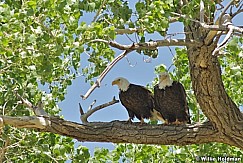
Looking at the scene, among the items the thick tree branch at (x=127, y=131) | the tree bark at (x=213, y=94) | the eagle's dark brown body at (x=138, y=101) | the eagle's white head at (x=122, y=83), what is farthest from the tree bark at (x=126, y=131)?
the eagle's white head at (x=122, y=83)

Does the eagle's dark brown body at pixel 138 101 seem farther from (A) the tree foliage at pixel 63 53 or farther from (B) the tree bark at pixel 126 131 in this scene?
(B) the tree bark at pixel 126 131

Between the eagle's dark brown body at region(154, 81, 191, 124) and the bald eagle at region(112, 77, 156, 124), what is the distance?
0.13 metres

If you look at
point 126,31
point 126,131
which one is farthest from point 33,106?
point 126,31

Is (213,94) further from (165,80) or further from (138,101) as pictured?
(138,101)

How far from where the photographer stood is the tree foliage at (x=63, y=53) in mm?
2936

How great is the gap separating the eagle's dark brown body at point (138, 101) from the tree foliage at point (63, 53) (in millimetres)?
293

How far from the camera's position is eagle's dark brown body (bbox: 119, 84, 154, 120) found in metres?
4.60

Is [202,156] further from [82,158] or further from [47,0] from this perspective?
[47,0]

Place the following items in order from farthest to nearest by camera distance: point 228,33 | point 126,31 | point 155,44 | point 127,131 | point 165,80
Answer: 1. point 165,80
2. point 127,131
3. point 126,31
4. point 155,44
5. point 228,33

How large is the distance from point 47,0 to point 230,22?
3.37 ft

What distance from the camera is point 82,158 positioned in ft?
12.0

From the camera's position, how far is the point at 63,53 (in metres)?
2.93

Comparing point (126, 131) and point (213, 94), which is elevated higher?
point (213, 94)

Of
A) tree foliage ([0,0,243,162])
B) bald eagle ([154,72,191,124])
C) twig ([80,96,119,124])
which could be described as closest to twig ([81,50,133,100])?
tree foliage ([0,0,243,162])
